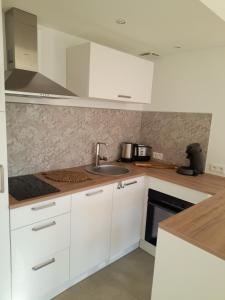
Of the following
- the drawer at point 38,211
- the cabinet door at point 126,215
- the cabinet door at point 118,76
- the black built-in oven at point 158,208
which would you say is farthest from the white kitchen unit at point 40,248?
the cabinet door at point 118,76

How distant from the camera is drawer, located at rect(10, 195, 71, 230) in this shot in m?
1.38

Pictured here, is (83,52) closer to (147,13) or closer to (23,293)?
(147,13)

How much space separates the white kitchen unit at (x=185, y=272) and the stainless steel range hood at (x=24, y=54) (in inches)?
45.2

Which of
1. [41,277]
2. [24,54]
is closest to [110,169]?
[41,277]

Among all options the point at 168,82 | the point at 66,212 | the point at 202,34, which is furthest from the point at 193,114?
the point at 66,212

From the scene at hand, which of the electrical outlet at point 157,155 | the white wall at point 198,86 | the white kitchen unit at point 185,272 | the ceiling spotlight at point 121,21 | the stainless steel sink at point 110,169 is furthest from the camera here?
the electrical outlet at point 157,155

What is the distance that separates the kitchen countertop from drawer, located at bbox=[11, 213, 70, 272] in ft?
0.63

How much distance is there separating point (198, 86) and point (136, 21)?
104 centimetres

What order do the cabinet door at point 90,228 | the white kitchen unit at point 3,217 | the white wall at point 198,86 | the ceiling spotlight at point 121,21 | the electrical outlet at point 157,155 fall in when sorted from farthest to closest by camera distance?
the electrical outlet at point 157,155 < the white wall at point 198,86 < the cabinet door at point 90,228 < the ceiling spotlight at point 121,21 < the white kitchen unit at point 3,217

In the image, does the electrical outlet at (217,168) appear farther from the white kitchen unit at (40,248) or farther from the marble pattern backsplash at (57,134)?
the white kitchen unit at (40,248)

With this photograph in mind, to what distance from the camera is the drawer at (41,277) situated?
148 centimetres

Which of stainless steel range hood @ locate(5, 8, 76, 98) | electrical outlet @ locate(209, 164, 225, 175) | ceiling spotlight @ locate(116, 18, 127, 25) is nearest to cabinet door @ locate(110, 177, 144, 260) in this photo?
electrical outlet @ locate(209, 164, 225, 175)

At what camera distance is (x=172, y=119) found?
2578 mm

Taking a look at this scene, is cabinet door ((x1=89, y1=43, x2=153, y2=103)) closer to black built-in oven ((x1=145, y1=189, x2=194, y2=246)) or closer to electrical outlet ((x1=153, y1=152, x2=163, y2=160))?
electrical outlet ((x1=153, y1=152, x2=163, y2=160))
